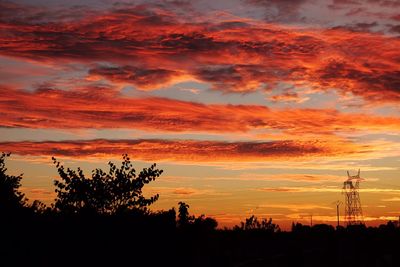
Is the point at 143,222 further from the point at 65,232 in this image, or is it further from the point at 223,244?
the point at 223,244

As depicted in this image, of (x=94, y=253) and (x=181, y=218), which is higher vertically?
(x=181, y=218)

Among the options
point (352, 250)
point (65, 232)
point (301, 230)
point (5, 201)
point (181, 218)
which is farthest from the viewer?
point (301, 230)

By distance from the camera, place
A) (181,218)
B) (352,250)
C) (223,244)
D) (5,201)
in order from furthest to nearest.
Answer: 1. (223,244)
2. (352,250)
3. (5,201)
4. (181,218)

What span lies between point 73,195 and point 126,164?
4036 millimetres

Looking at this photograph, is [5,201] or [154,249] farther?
[5,201]

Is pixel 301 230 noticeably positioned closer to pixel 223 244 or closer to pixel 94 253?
pixel 223 244

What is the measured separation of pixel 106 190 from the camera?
40.3 meters

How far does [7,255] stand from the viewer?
34969 mm

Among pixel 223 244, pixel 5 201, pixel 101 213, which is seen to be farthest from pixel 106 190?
pixel 223 244

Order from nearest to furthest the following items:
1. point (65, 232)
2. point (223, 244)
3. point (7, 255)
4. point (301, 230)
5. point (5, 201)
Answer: point (7, 255) → point (65, 232) → point (5, 201) → point (223, 244) → point (301, 230)

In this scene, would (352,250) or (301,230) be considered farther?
(301,230)

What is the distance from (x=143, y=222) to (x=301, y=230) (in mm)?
85534

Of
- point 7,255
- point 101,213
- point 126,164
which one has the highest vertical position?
point 126,164

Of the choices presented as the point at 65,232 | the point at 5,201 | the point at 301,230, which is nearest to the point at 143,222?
the point at 65,232
